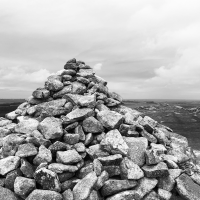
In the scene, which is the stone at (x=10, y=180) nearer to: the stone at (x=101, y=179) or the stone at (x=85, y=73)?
the stone at (x=101, y=179)

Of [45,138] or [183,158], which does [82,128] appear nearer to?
[45,138]

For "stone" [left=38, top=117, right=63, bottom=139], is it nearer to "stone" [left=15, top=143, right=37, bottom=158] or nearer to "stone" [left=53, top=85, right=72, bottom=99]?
"stone" [left=15, top=143, right=37, bottom=158]

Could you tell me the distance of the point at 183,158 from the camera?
44.6ft

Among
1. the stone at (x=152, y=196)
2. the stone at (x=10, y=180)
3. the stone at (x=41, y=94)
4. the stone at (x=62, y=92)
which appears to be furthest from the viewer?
the stone at (x=62, y=92)

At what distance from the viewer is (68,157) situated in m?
10.8

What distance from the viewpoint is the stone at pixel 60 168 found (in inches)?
404

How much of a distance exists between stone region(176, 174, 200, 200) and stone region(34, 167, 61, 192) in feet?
22.4

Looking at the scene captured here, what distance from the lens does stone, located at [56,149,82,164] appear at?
1074cm

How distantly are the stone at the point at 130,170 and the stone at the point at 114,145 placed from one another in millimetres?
737

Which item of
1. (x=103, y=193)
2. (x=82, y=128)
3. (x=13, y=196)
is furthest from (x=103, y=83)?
(x=13, y=196)

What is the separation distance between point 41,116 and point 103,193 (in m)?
7.59

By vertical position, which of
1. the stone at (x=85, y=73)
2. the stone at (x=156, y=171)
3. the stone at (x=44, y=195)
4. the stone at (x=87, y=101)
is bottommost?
the stone at (x=44, y=195)

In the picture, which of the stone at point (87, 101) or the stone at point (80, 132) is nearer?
the stone at point (80, 132)

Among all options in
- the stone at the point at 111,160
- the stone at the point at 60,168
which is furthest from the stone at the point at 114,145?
the stone at the point at 60,168
